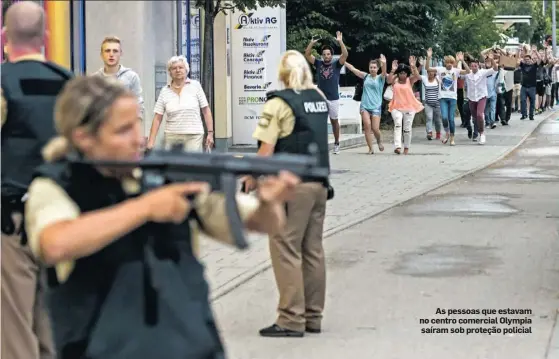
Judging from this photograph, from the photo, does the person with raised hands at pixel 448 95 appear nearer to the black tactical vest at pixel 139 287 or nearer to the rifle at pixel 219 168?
the black tactical vest at pixel 139 287

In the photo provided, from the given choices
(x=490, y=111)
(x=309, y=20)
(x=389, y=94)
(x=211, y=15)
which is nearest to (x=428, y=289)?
(x=211, y=15)

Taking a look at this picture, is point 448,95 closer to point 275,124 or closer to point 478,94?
point 478,94

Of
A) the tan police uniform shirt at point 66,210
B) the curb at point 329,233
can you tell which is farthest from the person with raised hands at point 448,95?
the tan police uniform shirt at point 66,210

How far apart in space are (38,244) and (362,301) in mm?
5211

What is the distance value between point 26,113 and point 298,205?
7.55 ft

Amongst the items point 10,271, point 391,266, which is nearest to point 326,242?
point 391,266

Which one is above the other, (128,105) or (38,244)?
(128,105)

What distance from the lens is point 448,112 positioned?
23.6m

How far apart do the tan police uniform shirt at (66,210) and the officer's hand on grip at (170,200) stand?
0.28 ft

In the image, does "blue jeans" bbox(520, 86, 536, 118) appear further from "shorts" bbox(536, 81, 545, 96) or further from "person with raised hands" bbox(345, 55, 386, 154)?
"person with raised hands" bbox(345, 55, 386, 154)

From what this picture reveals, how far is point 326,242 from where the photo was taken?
10.7 meters

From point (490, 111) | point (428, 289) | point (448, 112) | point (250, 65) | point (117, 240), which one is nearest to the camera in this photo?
point (117, 240)

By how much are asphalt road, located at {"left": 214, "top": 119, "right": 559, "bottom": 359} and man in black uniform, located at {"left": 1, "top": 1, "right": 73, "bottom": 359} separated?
150cm

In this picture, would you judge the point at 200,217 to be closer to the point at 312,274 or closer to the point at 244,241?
the point at 244,241
